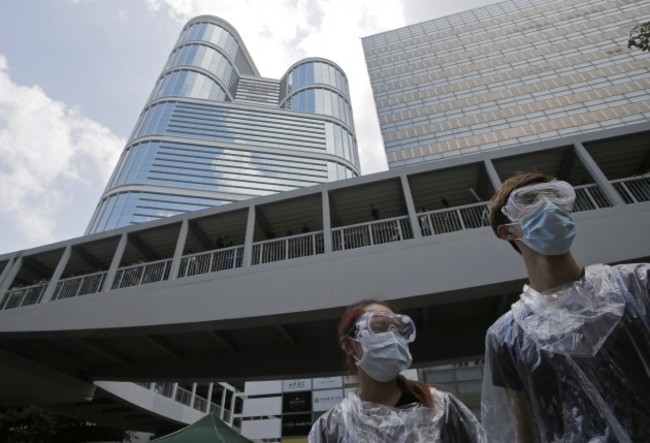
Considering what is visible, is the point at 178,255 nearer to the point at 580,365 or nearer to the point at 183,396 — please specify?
the point at 580,365

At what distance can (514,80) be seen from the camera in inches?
1160

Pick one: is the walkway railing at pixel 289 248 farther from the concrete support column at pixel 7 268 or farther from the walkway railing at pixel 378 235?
the concrete support column at pixel 7 268

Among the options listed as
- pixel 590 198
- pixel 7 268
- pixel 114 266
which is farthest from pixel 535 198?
pixel 7 268

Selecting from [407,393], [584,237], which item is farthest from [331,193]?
[407,393]

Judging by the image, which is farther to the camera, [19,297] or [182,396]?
[182,396]

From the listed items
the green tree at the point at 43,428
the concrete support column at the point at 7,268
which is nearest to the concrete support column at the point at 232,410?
the green tree at the point at 43,428

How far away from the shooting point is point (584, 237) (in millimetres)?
6859

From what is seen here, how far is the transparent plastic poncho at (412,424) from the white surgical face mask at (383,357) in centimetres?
18

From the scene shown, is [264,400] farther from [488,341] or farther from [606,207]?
[488,341]

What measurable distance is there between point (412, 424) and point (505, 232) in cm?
115

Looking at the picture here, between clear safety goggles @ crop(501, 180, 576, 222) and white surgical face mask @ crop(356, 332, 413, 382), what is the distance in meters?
1.05

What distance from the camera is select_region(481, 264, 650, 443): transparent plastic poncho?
1.19 metres

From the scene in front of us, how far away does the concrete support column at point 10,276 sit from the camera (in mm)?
11019

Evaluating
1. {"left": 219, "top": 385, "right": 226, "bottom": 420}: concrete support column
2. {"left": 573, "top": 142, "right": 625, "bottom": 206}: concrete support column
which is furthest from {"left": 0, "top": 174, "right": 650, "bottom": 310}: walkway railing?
{"left": 219, "top": 385, "right": 226, "bottom": 420}: concrete support column
